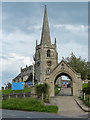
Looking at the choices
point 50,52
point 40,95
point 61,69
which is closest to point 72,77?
point 61,69

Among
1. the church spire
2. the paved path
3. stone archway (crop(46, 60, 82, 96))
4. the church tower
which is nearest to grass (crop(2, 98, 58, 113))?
the paved path

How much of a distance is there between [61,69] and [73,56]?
4922cm

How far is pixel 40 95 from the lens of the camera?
122 ft

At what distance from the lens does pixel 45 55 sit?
98562mm

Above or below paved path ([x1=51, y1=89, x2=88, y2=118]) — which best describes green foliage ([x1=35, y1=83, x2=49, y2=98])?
above

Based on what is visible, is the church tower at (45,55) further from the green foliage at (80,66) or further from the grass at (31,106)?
the grass at (31,106)

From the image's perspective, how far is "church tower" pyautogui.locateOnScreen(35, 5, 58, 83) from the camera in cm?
9775

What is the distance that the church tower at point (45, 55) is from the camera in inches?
3848

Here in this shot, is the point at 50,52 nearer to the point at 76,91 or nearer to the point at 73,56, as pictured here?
the point at 73,56

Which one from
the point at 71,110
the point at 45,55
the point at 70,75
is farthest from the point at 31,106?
the point at 45,55

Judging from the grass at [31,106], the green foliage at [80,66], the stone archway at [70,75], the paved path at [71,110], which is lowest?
the paved path at [71,110]

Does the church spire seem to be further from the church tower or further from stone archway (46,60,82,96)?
stone archway (46,60,82,96)

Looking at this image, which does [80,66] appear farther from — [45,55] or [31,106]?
[31,106]

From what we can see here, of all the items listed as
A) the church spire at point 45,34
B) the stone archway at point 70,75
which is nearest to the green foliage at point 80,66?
the church spire at point 45,34
